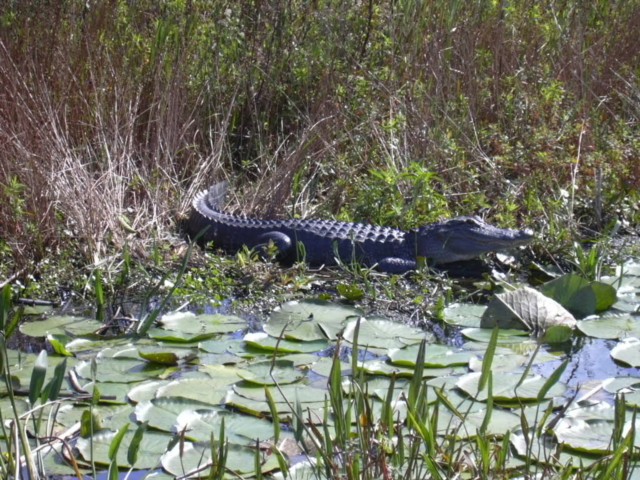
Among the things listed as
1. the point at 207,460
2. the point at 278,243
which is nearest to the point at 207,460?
the point at 207,460

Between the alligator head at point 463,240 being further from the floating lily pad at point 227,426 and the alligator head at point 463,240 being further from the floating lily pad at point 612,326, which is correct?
the floating lily pad at point 227,426

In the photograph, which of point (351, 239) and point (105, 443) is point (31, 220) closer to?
point (351, 239)

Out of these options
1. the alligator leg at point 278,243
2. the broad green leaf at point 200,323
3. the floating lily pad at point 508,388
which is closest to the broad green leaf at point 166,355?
the broad green leaf at point 200,323

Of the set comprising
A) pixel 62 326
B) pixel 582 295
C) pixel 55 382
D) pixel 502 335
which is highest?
pixel 55 382

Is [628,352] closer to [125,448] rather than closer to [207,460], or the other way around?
[207,460]

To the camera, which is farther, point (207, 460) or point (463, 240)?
point (463, 240)

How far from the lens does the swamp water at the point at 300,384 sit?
2.64m

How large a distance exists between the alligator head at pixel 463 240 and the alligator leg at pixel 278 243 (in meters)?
0.69

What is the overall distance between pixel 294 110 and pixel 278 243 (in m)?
1.52

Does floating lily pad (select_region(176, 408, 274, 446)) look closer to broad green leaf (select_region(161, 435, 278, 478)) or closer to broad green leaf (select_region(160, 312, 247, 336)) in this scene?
broad green leaf (select_region(161, 435, 278, 478))

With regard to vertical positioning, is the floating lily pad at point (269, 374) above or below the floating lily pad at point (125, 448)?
above

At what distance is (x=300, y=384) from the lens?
3.29 meters

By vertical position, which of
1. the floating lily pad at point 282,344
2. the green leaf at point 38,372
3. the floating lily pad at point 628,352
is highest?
the green leaf at point 38,372

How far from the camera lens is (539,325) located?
396cm
